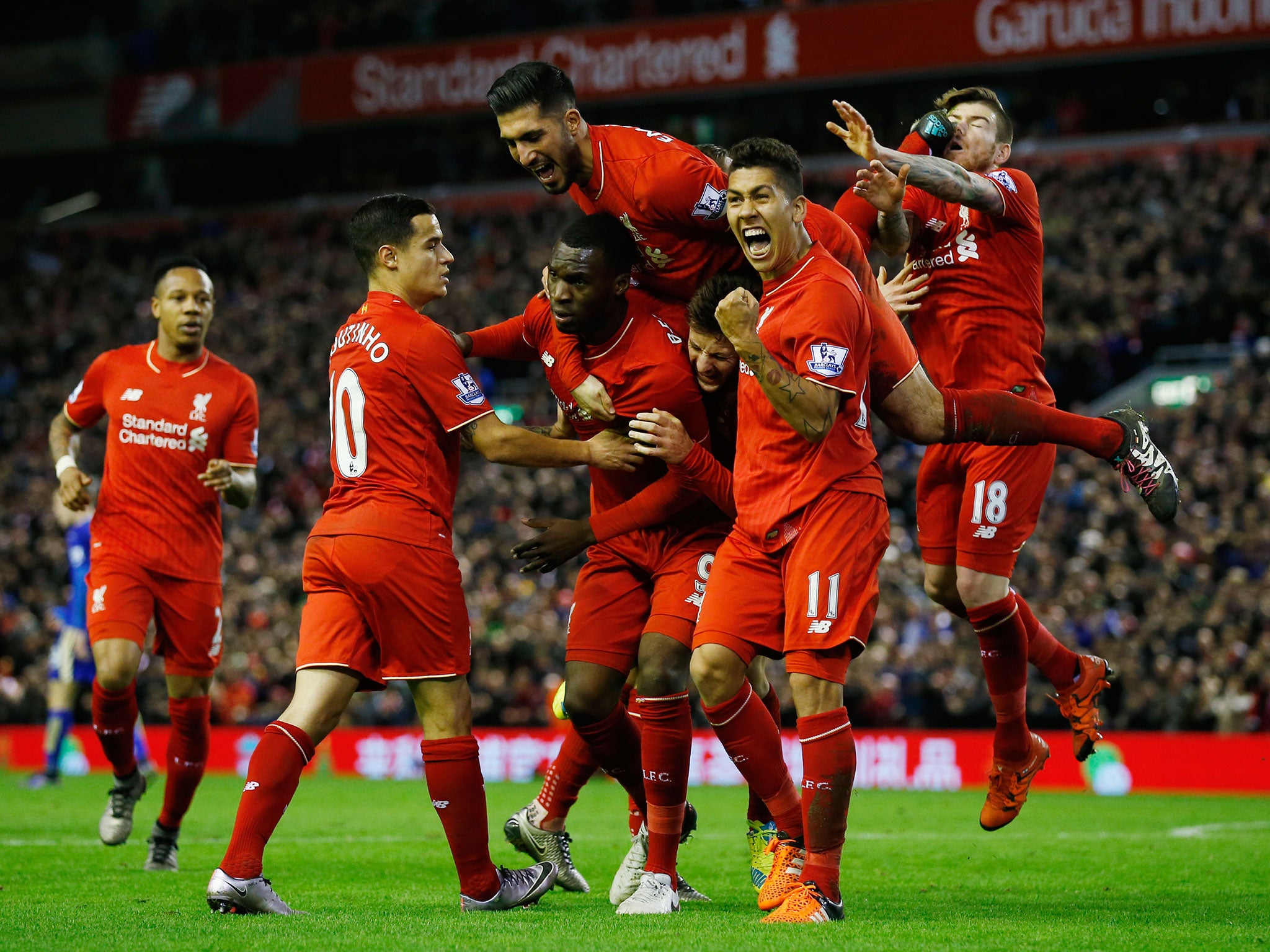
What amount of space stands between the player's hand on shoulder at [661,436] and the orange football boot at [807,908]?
1808 millimetres

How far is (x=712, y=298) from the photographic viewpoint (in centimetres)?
641

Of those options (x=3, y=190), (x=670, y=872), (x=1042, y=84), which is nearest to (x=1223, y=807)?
(x=670, y=872)

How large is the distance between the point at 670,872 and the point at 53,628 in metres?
17.8

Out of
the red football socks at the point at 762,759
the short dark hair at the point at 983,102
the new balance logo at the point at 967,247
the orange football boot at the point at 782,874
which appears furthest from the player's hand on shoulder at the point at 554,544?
the short dark hair at the point at 983,102

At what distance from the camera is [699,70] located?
30109mm

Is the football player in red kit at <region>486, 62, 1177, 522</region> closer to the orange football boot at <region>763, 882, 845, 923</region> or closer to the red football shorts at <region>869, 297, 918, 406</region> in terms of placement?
the red football shorts at <region>869, 297, 918, 406</region>

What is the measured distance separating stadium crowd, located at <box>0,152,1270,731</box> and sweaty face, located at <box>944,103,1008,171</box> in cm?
999

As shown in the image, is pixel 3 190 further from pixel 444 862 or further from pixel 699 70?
pixel 444 862

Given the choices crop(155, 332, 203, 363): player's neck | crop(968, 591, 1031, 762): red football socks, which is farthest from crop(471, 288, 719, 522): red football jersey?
crop(155, 332, 203, 363): player's neck

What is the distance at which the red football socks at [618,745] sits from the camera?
688 cm

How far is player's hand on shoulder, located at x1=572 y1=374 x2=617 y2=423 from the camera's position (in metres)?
6.48

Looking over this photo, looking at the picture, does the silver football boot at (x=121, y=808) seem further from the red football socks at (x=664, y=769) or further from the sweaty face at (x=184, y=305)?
the red football socks at (x=664, y=769)

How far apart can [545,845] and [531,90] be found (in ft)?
11.7

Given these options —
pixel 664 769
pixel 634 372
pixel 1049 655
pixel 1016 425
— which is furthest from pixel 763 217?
pixel 1049 655
